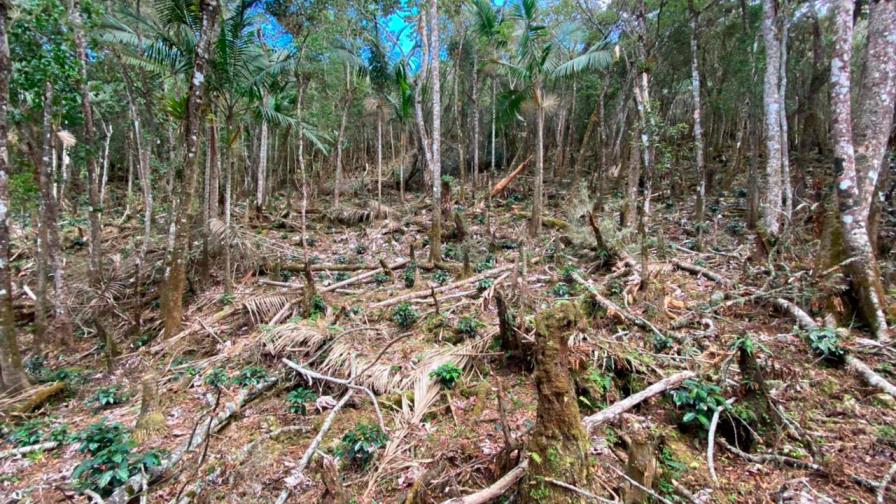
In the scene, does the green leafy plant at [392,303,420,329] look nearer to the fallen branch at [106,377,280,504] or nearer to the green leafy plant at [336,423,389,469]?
the fallen branch at [106,377,280,504]

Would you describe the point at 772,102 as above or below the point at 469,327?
above

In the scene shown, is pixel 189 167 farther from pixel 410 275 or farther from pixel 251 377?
pixel 410 275

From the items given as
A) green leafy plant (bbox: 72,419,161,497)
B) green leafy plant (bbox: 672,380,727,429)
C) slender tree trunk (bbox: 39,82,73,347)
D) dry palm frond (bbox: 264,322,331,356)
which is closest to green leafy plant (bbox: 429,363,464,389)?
dry palm frond (bbox: 264,322,331,356)

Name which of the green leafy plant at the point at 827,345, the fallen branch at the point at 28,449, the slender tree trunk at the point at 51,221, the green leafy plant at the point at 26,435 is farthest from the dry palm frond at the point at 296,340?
the green leafy plant at the point at 827,345

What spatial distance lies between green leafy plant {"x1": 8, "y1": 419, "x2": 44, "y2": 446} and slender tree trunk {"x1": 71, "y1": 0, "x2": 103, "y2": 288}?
4538 millimetres

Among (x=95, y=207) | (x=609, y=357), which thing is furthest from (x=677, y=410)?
(x=95, y=207)

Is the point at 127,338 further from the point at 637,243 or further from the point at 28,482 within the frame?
the point at 637,243

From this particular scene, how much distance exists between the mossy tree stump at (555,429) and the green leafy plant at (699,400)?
1.40 metres

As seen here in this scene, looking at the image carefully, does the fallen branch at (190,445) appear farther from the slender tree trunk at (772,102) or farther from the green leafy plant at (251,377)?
the slender tree trunk at (772,102)

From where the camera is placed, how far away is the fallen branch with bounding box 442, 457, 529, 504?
7.66 feet

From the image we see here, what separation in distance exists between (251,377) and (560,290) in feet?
14.8

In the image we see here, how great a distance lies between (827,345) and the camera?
166 inches

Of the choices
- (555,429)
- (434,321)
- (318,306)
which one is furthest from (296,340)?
(555,429)

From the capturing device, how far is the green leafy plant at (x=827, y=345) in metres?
4.20
